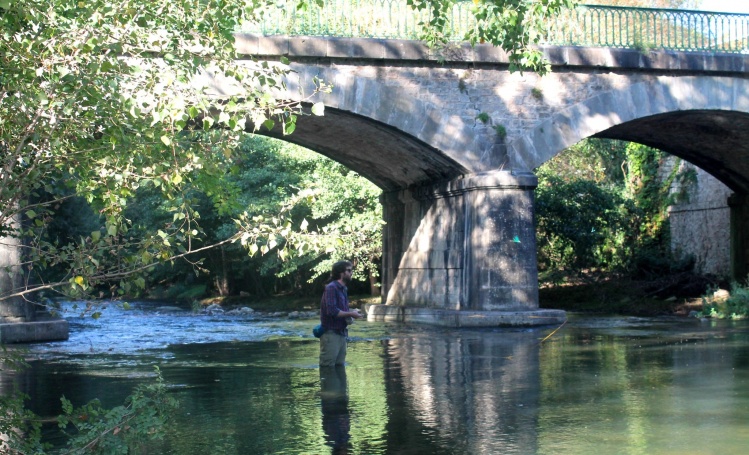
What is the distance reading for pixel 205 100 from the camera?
524 centimetres

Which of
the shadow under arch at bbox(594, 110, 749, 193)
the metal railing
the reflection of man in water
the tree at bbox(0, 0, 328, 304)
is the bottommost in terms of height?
the reflection of man in water

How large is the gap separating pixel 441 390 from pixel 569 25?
35.2 ft

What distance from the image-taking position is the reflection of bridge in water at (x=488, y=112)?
53.0 ft

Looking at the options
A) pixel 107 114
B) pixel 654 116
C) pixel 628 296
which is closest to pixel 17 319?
pixel 107 114

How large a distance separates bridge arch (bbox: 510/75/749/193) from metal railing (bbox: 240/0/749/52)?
803 mm

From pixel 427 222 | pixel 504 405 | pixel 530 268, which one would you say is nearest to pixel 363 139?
pixel 427 222

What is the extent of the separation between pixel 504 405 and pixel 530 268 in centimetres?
938

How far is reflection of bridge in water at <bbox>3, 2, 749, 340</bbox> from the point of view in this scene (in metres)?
16.2

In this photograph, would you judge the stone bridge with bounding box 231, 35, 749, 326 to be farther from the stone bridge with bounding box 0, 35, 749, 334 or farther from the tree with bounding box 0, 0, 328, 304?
the tree with bounding box 0, 0, 328, 304

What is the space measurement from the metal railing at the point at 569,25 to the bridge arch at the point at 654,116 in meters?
0.80

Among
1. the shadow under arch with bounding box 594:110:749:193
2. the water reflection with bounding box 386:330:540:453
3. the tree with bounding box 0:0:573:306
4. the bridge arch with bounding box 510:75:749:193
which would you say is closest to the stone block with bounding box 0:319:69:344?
the water reflection with bounding box 386:330:540:453

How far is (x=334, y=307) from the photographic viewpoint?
9875 mm

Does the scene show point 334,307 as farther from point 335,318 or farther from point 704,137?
point 704,137

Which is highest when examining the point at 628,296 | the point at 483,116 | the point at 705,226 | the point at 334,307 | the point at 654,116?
the point at 654,116
